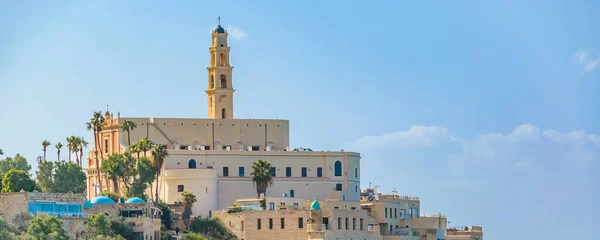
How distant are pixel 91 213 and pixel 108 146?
23.2m

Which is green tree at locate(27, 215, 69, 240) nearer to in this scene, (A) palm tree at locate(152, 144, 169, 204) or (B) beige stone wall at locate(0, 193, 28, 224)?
(B) beige stone wall at locate(0, 193, 28, 224)

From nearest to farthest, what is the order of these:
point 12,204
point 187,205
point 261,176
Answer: point 12,204, point 187,205, point 261,176

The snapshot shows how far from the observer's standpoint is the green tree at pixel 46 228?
125125 millimetres

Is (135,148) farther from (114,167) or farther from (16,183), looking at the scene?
(16,183)

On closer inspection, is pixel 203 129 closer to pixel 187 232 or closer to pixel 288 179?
pixel 288 179

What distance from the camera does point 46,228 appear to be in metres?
126

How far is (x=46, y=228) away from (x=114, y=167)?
23.4 metres

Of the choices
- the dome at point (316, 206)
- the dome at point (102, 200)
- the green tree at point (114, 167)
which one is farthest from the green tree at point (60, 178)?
the dome at point (316, 206)

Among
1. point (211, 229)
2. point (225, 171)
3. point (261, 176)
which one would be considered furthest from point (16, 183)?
point (261, 176)

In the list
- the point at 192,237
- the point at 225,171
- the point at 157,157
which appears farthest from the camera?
the point at 225,171

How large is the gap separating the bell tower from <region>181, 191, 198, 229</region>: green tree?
14392mm

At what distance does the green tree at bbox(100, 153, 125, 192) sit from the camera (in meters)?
149

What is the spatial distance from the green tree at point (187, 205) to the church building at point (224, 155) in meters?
3.90

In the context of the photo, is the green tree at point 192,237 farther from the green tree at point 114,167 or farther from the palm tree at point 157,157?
the palm tree at point 157,157
